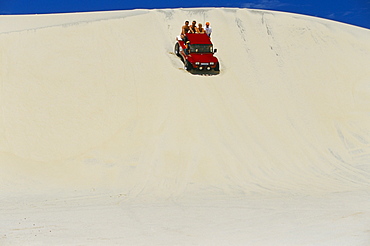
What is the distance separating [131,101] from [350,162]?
6.35 m

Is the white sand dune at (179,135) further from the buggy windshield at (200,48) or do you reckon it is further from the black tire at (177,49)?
the buggy windshield at (200,48)

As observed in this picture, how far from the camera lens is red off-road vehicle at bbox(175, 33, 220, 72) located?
1412 cm

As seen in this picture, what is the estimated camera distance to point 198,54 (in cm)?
1438

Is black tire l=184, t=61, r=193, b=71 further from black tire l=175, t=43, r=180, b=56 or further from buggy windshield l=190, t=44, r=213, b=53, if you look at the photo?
black tire l=175, t=43, r=180, b=56

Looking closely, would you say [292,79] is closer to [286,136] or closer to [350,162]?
[286,136]

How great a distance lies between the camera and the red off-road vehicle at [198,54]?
14.1 meters

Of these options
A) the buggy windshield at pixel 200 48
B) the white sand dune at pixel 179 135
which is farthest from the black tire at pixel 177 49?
the buggy windshield at pixel 200 48

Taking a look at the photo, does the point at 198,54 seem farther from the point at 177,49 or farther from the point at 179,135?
the point at 179,135

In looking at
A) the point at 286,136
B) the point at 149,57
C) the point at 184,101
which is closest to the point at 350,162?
the point at 286,136

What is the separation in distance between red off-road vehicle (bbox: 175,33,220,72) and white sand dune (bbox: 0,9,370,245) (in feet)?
1.37

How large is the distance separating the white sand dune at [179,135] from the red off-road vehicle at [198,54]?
42cm

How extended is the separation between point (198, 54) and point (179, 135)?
4047 millimetres

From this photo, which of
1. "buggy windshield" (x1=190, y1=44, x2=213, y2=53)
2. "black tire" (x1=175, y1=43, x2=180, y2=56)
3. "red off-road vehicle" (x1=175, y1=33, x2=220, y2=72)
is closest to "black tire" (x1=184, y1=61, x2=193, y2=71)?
"red off-road vehicle" (x1=175, y1=33, x2=220, y2=72)

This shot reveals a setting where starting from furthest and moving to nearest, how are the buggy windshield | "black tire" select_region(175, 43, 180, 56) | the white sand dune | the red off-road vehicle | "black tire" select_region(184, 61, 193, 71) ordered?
"black tire" select_region(175, 43, 180, 56)
the buggy windshield
"black tire" select_region(184, 61, 193, 71)
the red off-road vehicle
the white sand dune
